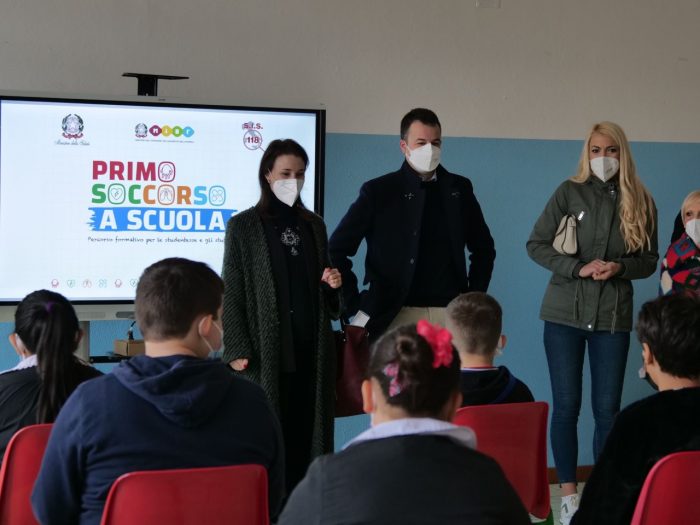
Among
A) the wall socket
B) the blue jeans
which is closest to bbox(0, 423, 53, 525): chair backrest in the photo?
the blue jeans

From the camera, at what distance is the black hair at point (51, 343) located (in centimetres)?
228

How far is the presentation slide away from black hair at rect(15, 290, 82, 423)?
1256 mm

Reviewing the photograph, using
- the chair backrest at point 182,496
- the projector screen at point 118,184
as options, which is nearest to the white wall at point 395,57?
the projector screen at point 118,184

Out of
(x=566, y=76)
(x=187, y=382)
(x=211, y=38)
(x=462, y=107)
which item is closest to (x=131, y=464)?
(x=187, y=382)

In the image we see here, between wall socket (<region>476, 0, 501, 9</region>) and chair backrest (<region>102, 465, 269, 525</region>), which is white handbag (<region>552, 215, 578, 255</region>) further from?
chair backrest (<region>102, 465, 269, 525</region>)

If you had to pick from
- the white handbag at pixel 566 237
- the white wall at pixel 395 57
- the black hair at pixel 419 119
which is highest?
the white wall at pixel 395 57

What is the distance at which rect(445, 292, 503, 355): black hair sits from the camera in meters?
2.59

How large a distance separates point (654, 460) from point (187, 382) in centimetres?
99

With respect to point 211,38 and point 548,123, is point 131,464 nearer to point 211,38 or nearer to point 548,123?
point 211,38

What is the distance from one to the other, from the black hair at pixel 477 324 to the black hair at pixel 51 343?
3.37 ft

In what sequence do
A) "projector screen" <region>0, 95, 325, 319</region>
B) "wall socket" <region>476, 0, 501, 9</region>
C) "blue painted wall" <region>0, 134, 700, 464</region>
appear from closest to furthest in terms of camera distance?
1. "projector screen" <region>0, 95, 325, 319</region>
2. "blue painted wall" <region>0, 134, 700, 464</region>
3. "wall socket" <region>476, 0, 501, 9</region>

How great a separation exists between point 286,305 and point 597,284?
1.34m

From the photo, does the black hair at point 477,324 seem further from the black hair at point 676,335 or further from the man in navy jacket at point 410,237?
the man in navy jacket at point 410,237

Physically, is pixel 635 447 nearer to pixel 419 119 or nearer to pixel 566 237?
pixel 419 119
